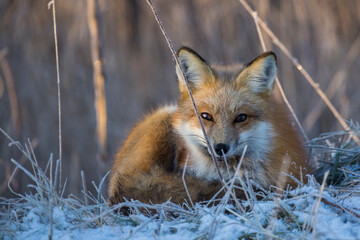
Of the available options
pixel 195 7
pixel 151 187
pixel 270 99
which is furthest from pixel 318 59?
pixel 151 187

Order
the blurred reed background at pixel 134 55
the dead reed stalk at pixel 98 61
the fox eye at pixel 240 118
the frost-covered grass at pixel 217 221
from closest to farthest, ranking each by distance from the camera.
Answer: the frost-covered grass at pixel 217 221, the fox eye at pixel 240 118, the dead reed stalk at pixel 98 61, the blurred reed background at pixel 134 55

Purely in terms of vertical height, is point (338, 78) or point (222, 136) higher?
point (222, 136)

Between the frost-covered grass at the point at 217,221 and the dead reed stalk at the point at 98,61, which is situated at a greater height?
the dead reed stalk at the point at 98,61

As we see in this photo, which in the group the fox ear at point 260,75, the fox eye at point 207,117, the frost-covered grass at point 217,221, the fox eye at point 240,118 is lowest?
the frost-covered grass at point 217,221

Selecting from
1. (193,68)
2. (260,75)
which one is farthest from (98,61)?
(260,75)

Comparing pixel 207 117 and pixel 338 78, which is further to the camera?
pixel 338 78

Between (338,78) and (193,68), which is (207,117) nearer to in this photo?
(193,68)

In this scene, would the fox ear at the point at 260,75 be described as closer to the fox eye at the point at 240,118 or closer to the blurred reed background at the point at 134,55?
the fox eye at the point at 240,118

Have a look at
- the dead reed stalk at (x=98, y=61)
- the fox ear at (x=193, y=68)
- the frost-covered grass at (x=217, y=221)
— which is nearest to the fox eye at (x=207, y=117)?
the fox ear at (x=193, y=68)

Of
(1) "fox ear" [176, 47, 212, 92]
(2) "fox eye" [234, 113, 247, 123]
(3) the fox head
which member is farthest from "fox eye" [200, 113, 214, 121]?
(1) "fox ear" [176, 47, 212, 92]

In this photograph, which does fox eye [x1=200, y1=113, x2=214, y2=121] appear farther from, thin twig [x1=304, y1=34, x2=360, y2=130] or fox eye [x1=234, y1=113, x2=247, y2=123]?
thin twig [x1=304, y1=34, x2=360, y2=130]

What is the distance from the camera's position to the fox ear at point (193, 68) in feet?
8.24

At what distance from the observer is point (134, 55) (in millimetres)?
5945

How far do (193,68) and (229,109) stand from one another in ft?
1.37
